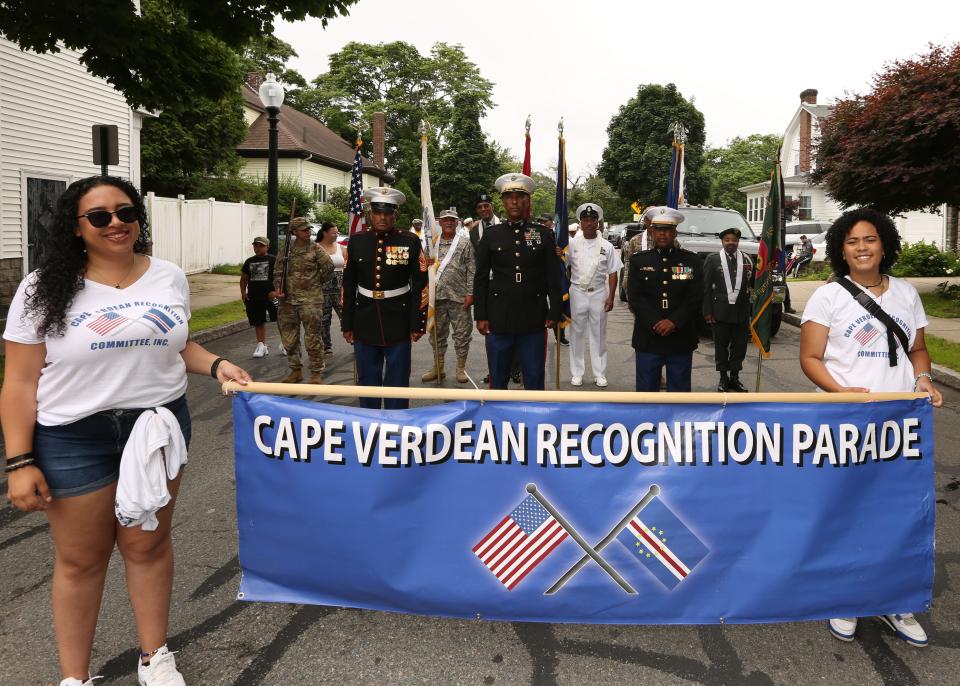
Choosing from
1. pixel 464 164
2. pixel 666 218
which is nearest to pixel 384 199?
pixel 666 218

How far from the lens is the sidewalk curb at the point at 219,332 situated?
1193 centimetres

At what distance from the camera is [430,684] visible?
2973 millimetres

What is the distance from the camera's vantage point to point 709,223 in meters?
14.5

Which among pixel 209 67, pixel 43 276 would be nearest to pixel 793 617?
pixel 43 276

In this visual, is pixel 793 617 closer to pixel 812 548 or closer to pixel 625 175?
pixel 812 548

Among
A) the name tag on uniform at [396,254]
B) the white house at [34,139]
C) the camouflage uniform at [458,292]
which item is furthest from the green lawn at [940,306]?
the white house at [34,139]

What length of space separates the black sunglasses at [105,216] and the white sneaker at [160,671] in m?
1.57

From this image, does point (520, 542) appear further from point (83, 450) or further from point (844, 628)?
point (83, 450)

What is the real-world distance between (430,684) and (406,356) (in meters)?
3.33

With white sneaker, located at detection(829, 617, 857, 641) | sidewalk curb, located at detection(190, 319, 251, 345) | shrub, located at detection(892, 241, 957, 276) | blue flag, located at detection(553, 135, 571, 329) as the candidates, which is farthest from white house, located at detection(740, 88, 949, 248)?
white sneaker, located at detection(829, 617, 857, 641)

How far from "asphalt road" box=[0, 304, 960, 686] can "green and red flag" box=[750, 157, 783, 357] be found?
3699 millimetres

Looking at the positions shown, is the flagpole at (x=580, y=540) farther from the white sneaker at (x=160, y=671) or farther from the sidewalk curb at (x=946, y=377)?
the sidewalk curb at (x=946, y=377)

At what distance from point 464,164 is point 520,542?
164 feet

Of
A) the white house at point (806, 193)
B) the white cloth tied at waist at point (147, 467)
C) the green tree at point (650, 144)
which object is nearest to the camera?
the white cloth tied at waist at point (147, 467)
